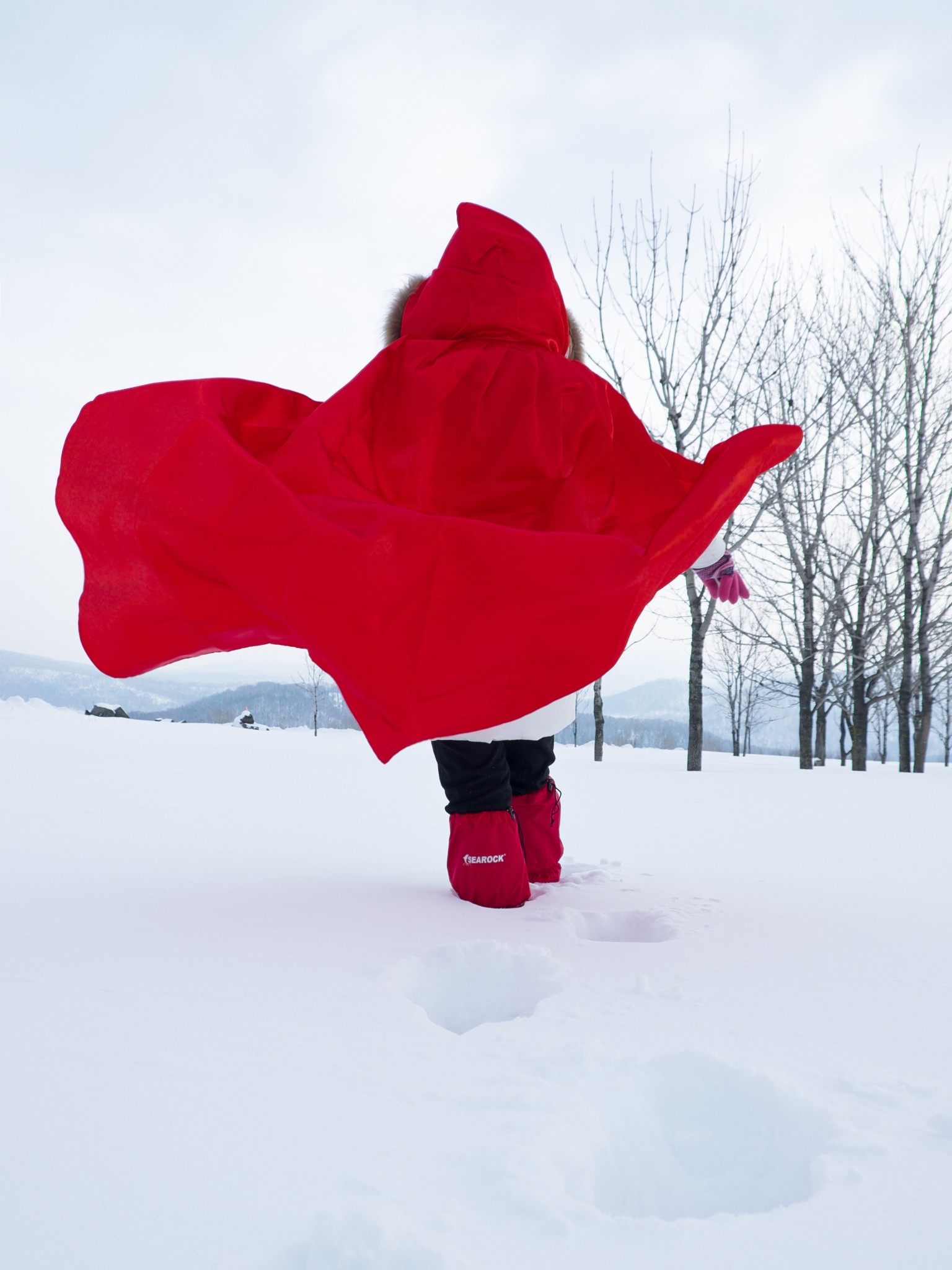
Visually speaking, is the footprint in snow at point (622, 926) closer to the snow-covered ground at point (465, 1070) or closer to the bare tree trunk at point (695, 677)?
the snow-covered ground at point (465, 1070)

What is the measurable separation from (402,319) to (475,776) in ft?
3.94

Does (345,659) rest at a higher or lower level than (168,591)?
lower

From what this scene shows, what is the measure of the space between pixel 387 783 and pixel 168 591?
9.45ft

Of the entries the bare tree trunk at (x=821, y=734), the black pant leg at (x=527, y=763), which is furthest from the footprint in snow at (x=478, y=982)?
the bare tree trunk at (x=821, y=734)

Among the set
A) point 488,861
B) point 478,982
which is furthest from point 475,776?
point 478,982

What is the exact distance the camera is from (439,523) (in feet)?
4.86

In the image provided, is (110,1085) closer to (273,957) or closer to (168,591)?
(273,957)

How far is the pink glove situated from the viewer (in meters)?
2.05

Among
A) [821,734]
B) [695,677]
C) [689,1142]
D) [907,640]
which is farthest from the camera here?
[821,734]

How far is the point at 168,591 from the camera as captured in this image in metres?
1.66

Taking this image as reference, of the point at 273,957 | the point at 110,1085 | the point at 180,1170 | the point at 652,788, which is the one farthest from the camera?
the point at 652,788

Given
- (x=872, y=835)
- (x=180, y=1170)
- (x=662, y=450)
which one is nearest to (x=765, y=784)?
(x=872, y=835)

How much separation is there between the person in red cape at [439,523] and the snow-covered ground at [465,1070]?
1.32 ft

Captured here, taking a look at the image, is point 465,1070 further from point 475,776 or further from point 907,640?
point 907,640
